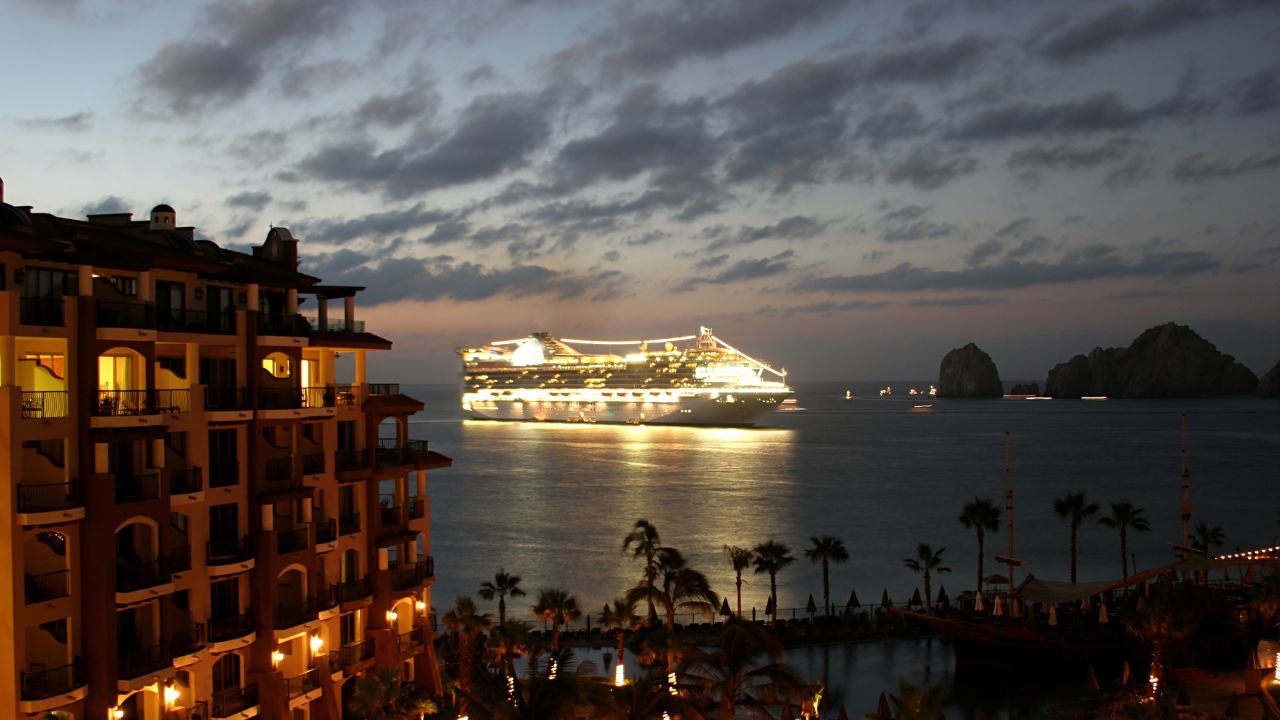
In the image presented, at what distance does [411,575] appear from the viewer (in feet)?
78.5

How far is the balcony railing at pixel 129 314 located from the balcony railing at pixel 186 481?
246 cm

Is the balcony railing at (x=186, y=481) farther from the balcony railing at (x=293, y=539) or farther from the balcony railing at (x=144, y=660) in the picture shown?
the balcony railing at (x=144, y=660)

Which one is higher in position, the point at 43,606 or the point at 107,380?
the point at 107,380

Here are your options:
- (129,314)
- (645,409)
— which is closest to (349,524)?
(129,314)

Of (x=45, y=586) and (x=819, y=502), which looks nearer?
(x=45, y=586)

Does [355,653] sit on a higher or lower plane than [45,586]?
lower

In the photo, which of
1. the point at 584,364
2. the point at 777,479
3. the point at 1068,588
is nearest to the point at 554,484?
the point at 777,479

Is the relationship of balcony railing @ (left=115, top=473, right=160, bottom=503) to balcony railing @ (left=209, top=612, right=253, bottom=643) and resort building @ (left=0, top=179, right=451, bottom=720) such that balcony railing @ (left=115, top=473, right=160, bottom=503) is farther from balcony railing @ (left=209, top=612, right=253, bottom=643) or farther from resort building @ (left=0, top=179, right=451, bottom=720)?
balcony railing @ (left=209, top=612, right=253, bottom=643)

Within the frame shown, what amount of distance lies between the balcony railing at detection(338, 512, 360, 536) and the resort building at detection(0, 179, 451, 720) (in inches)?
1.8

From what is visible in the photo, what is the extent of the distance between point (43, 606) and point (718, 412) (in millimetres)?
133128

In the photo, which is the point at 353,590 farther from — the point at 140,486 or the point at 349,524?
the point at 140,486

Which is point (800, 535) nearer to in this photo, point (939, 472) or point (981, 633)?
point (981, 633)

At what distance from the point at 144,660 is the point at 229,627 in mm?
1994

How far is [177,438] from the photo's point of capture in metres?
18.4
